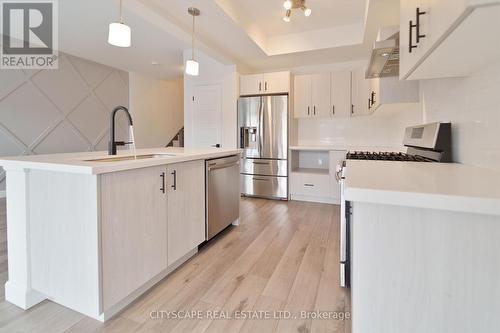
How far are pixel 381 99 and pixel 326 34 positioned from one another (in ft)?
6.40

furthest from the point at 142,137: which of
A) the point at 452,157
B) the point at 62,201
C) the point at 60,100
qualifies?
the point at 452,157

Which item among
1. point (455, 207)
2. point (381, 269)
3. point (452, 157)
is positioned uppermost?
point (452, 157)

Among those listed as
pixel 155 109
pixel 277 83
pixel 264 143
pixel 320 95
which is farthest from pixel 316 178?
pixel 155 109

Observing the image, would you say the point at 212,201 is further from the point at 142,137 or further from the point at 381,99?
the point at 142,137

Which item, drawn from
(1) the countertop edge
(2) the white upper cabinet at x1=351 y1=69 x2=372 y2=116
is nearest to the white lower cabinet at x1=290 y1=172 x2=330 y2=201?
(2) the white upper cabinet at x1=351 y1=69 x2=372 y2=116

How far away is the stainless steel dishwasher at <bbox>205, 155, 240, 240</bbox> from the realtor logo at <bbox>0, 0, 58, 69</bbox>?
101 inches

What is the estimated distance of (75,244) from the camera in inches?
51.4

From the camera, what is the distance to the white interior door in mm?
4312

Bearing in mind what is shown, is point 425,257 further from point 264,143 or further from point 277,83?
point 277,83

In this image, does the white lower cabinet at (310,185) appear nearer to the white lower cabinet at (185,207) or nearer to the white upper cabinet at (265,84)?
the white upper cabinet at (265,84)

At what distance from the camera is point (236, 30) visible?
10.2ft

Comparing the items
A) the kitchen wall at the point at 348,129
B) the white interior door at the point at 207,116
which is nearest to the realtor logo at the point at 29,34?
the white interior door at the point at 207,116

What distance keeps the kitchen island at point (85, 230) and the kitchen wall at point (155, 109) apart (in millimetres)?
4569

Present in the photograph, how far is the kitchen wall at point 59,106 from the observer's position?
150 inches
